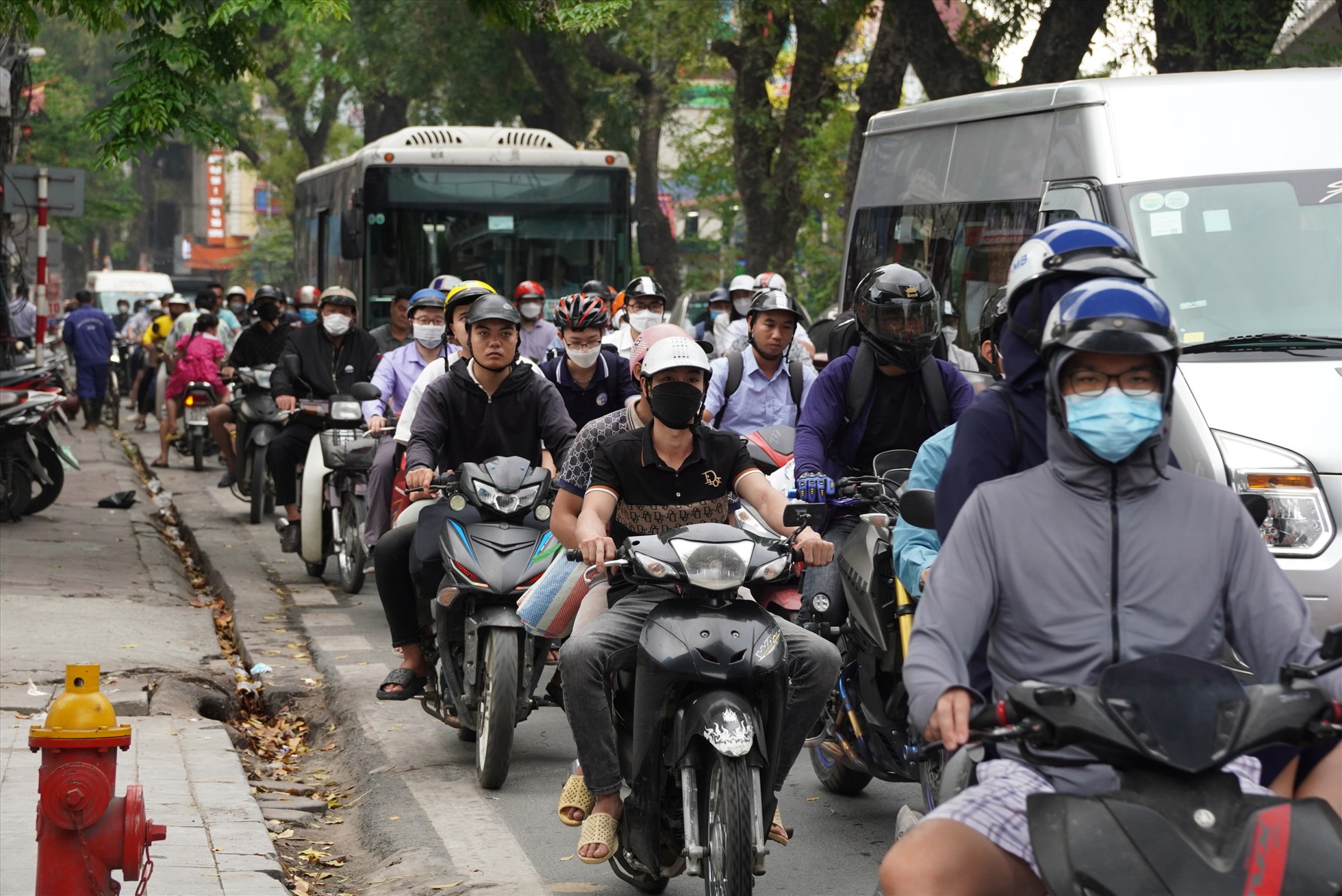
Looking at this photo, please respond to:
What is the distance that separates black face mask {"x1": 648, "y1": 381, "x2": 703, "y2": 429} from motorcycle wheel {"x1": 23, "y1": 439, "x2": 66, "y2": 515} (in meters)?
9.47

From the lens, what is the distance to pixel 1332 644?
9.62ft

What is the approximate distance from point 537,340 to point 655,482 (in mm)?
8506

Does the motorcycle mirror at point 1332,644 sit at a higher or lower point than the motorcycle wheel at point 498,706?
higher

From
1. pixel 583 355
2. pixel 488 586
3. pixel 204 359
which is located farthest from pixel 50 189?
pixel 488 586

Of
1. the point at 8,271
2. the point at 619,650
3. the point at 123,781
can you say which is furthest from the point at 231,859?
the point at 8,271

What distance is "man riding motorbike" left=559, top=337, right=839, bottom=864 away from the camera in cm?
481

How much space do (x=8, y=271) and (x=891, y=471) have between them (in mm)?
14497

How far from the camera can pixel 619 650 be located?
486 centimetres

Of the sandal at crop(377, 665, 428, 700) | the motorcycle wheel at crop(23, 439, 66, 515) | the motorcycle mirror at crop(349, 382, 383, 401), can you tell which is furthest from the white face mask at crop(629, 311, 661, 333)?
the sandal at crop(377, 665, 428, 700)

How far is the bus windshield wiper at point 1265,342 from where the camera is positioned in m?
6.93

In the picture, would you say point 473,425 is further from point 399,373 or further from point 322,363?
point 322,363

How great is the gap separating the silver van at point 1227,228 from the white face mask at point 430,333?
10.2 feet

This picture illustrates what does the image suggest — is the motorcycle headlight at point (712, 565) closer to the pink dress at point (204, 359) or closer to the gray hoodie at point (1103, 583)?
the gray hoodie at point (1103, 583)

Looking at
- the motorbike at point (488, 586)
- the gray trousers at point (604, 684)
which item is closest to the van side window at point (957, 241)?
the motorbike at point (488, 586)
